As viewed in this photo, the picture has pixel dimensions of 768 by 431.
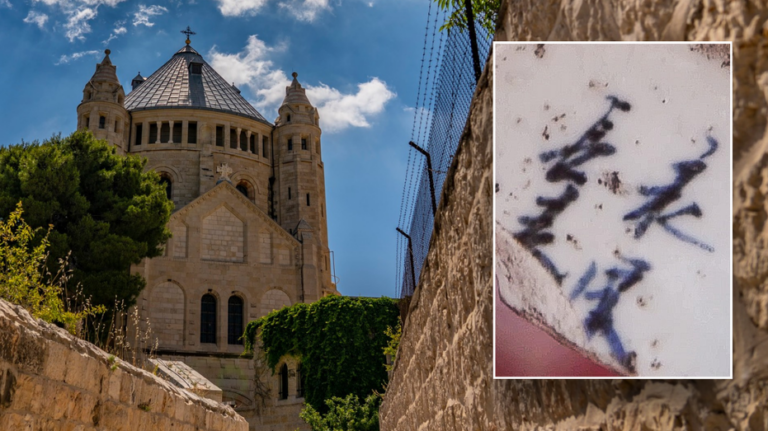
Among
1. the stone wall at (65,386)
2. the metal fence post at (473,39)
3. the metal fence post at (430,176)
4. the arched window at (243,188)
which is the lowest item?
the stone wall at (65,386)

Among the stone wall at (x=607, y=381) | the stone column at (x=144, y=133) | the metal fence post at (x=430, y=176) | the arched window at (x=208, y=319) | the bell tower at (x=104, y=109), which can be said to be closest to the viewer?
the stone wall at (x=607, y=381)

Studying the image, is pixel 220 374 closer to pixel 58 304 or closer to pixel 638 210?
pixel 58 304

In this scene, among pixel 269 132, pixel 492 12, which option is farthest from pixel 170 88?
pixel 492 12

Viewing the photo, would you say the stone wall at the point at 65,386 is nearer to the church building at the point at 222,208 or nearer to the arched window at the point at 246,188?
the church building at the point at 222,208

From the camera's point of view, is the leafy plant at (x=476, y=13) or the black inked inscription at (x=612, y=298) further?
the leafy plant at (x=476, y=13)

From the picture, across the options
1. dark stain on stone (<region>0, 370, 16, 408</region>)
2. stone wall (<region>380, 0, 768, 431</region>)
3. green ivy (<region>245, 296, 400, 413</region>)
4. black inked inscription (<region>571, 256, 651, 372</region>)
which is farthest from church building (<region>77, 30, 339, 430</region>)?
black inked inscription (<region>571, 256, 651, 372</region>)

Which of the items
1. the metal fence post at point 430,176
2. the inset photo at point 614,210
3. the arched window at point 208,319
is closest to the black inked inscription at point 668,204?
the inset photo at point 614,210

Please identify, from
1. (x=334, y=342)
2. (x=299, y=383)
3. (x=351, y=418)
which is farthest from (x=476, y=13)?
(x=299, y=383)

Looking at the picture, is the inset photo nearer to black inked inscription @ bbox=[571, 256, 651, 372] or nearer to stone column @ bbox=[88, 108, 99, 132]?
black inked inscription @ bbox=[571, 256, 651, 372]
